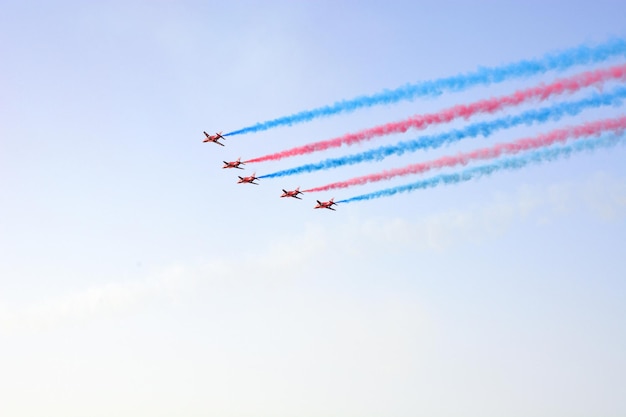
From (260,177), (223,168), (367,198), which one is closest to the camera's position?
(367,198)

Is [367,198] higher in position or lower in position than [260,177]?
lower

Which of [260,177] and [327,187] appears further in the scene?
[260,177]

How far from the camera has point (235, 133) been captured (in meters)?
64.3

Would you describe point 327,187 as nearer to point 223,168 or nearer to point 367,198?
point 367,198

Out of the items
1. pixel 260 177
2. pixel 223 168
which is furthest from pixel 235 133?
pixel 223 168

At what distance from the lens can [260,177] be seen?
68688 mm

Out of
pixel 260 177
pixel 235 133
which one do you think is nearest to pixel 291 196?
pixel 260 177

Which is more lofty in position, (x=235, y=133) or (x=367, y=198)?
(x=235, y=133)

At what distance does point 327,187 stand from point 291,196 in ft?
27.8

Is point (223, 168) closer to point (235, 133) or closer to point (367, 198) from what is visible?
point (235, 133)

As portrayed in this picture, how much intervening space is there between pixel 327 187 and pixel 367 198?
4052 mm

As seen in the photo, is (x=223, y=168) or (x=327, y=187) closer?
(x=327, y=187)

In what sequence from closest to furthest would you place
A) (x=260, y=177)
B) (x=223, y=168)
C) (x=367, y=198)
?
(x=367, y=198) → (x=260, y=177) → (x=223, y=168)

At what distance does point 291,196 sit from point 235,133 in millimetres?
9938
